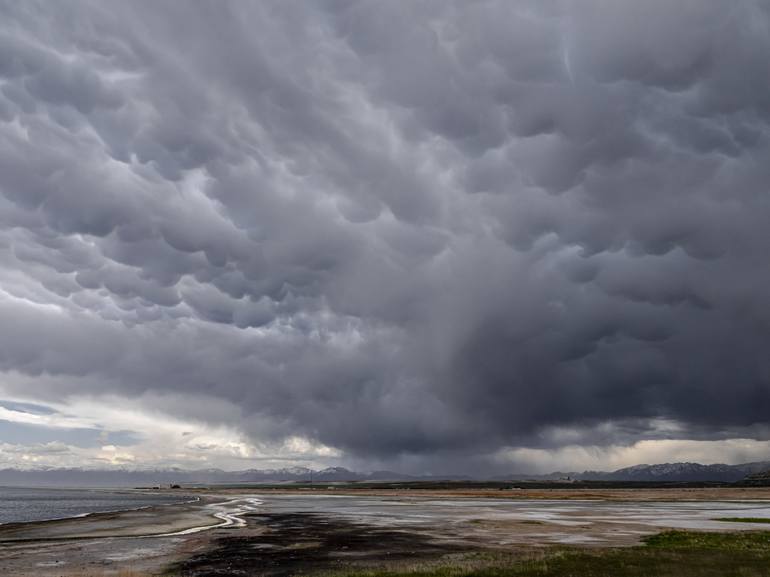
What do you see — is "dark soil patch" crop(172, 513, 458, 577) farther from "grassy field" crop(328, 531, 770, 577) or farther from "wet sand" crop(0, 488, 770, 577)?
"grassy field" crop(328, 531, 770, 577)

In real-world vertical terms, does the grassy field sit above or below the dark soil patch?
above

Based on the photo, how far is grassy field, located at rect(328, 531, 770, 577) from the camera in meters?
31.2

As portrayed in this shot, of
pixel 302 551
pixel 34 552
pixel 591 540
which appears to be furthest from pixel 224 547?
pixel 591 540

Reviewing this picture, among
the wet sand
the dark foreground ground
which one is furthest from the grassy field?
the wet sand

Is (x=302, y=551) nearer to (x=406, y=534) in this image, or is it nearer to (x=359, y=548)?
(x=359, y=548)

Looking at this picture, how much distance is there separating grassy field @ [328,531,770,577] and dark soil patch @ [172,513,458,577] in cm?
625

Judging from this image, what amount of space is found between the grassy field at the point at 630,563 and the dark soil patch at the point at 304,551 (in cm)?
625

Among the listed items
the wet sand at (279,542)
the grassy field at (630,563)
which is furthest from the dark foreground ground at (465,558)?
the wet sand at (279,542)

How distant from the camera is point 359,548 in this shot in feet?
156

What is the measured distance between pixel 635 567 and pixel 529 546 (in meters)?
13.5

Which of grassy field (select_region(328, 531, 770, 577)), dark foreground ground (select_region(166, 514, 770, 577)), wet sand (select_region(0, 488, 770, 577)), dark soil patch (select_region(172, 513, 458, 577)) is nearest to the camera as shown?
grassy field (select_region(328, 531, 770, 577))

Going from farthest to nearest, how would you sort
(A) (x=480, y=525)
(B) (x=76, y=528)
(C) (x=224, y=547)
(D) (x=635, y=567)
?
(B) (x=76, y=528)
(A) (x=480, y=525)
(C) (x=224, y=547)
(D) (x=635, y=567)

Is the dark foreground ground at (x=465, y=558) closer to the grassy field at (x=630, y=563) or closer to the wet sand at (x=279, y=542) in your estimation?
the grassy field at (x=630, y=563)

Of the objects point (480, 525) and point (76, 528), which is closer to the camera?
Answer: point (480, 525)
